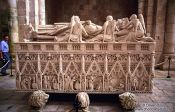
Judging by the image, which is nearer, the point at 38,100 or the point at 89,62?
the point at 38,100

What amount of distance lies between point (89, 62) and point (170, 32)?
6.07 m

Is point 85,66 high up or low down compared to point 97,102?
up

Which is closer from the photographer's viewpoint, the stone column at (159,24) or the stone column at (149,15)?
the stone column at (159,24)

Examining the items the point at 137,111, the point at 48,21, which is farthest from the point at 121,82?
the point at 48,21

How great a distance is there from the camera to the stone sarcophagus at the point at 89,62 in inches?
210

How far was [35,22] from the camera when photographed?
31.1 ft

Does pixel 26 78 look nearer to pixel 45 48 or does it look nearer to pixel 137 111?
pixel 45 48

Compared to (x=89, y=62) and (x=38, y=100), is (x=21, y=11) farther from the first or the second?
(x=38, y=100)

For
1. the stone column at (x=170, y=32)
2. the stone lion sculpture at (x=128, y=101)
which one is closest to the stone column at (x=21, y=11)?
the stone lion sculpture at (x=128, y=101)

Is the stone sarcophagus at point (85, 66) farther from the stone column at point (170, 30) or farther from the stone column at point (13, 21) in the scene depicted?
the stone column at point (170, 30)

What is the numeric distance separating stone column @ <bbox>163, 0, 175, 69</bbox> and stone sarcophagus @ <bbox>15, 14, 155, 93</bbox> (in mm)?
5042

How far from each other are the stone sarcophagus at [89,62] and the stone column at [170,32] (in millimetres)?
5042

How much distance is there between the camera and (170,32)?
398 inches

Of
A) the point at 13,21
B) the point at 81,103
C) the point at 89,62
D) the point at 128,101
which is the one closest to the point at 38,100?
the point at 81,103
